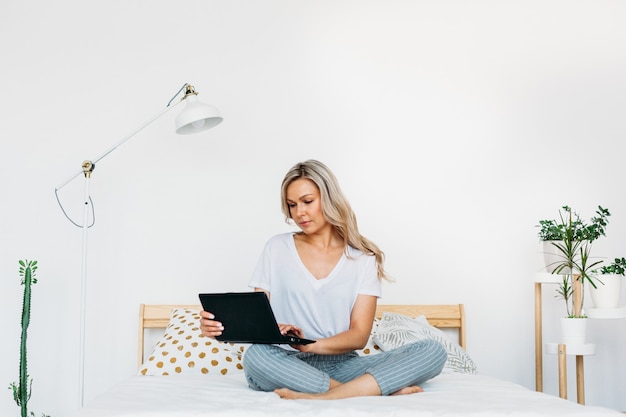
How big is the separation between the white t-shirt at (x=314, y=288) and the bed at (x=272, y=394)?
0.30 meters

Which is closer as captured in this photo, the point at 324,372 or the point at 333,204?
the point at 324,372

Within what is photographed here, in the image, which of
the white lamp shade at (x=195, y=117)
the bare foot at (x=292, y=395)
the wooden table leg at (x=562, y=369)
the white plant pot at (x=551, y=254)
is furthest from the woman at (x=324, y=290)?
the white plant pot at (x=551, y=254)

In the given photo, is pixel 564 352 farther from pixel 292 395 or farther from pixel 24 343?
pixel 24 343

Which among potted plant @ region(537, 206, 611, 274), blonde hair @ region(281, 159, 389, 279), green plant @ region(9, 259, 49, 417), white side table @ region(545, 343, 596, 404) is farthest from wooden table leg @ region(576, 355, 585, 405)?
green plant @ region(9, 259, 49, 417)

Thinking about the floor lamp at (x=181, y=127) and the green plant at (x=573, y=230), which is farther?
the green plant at (x=573, y=230)

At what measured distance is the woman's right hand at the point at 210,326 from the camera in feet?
7.81

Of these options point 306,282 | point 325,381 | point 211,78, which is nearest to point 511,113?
point 211,78

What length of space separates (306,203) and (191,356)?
32.9 inches

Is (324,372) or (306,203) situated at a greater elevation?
(306,203)

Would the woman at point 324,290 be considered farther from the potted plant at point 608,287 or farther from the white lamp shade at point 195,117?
the potted plant at point 608,287

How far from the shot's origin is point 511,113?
3.82 meters

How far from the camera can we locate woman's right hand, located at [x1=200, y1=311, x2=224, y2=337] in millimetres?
2381

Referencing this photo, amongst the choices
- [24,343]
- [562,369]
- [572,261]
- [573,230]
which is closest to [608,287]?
[572,261]

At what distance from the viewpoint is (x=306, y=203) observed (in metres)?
2.68
